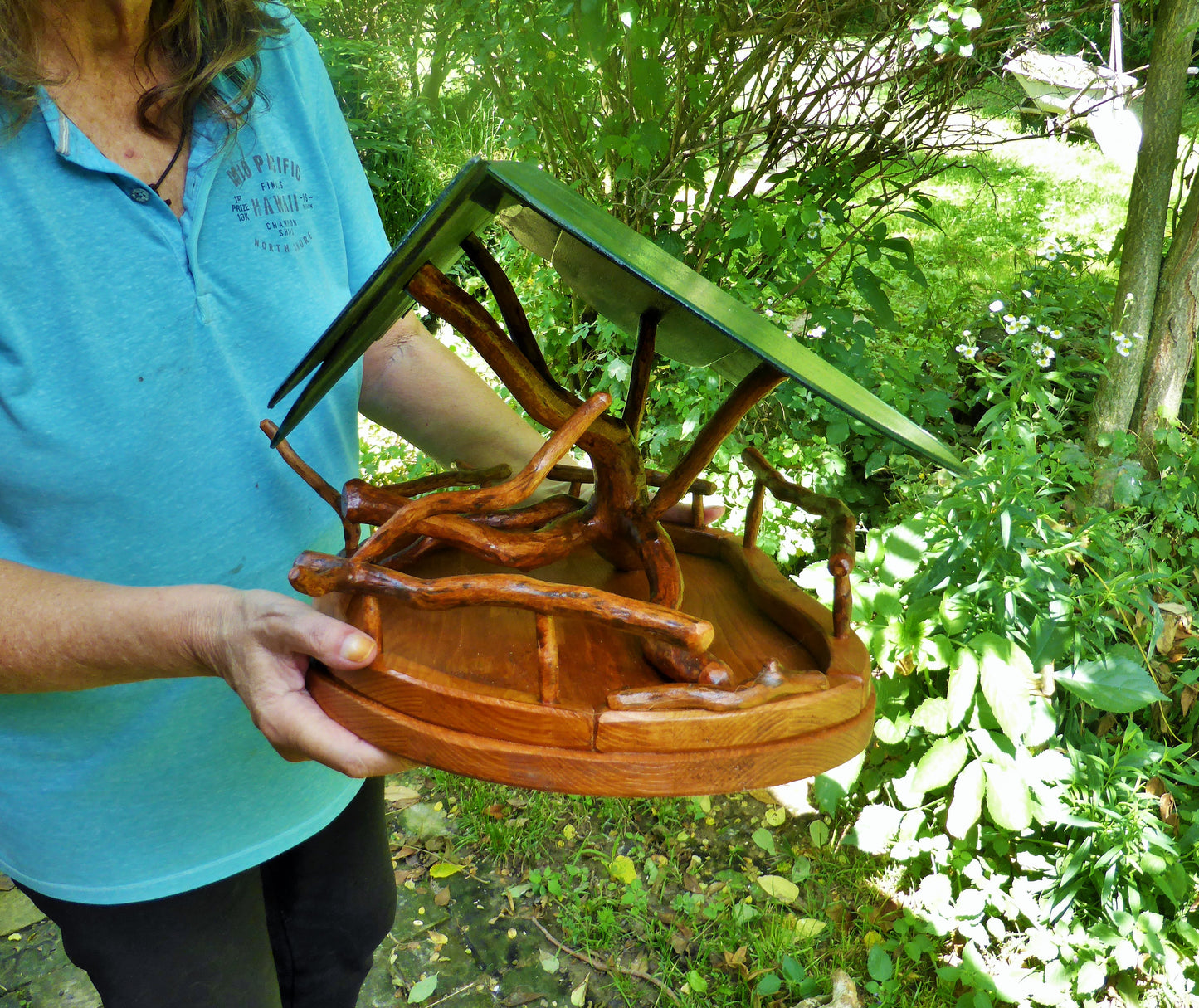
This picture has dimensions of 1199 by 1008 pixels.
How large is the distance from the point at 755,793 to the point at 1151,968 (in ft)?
3.26

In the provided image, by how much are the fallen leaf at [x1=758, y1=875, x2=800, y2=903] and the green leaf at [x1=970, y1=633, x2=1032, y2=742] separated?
0.68m

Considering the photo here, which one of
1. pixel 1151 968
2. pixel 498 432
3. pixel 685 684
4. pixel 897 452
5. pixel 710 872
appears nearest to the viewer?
pixel 685 684

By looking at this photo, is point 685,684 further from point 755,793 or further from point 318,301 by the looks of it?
point 755,793

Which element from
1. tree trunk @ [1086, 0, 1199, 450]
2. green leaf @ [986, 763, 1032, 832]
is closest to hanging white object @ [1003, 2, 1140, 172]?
tree trunk @ [1086, 0, 1199, 450]

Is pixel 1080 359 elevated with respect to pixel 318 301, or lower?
lower

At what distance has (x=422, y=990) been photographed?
6.90 ft

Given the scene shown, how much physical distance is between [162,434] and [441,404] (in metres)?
0.37

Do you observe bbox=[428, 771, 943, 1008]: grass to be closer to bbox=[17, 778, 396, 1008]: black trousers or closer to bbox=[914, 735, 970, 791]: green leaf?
bbox=[914, 735, 970, 791]: green leaf

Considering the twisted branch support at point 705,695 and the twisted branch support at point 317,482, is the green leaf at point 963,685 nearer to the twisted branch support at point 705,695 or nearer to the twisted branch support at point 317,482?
the twisted branch support at point 705,695

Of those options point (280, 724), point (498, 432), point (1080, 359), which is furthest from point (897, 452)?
point (280, 724)

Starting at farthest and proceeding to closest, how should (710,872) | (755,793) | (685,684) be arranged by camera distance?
1. (755,793)
2. (710,872)
3. (685,684)

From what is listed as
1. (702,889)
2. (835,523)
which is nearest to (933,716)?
(702,889)

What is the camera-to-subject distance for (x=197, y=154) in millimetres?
1066

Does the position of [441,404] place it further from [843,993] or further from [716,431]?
[843,993]
